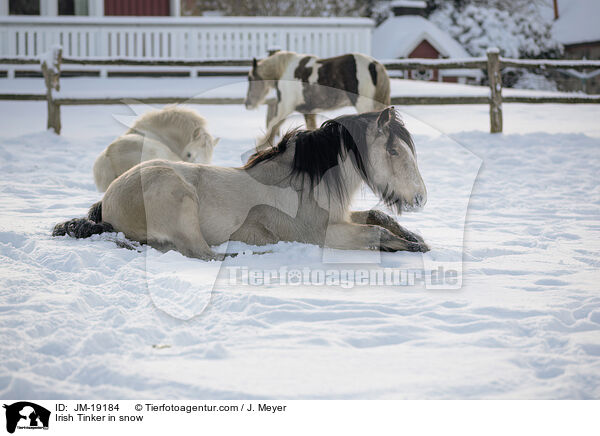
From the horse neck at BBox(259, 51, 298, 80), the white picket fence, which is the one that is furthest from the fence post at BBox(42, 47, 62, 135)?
the white picket fence

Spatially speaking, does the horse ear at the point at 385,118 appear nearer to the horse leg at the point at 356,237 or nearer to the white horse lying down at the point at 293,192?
the white horse lying down at the point at 293,192

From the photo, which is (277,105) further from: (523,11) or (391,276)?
(523,11)

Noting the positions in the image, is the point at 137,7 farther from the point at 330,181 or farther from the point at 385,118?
the point at 385,118

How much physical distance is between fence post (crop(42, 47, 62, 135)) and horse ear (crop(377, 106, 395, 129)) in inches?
303

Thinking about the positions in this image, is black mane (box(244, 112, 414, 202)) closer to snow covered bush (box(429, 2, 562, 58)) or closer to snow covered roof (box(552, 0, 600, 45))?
snow covered bush (box(429, 2, 562, 58))

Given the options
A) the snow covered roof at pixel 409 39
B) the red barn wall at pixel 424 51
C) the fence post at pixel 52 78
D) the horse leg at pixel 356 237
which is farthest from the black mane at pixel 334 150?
the red barn wall at pixel 424 51

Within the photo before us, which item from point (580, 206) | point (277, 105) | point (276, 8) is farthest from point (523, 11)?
point (580, 206)

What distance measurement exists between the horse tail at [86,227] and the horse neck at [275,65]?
5.68 m

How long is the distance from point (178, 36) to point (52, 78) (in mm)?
5600

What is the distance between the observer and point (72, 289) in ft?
10.4

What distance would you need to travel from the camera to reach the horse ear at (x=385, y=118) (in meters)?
3.85

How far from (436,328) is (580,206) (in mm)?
3717

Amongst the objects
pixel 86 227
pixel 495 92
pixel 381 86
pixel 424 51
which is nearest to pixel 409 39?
pixel 424 51
